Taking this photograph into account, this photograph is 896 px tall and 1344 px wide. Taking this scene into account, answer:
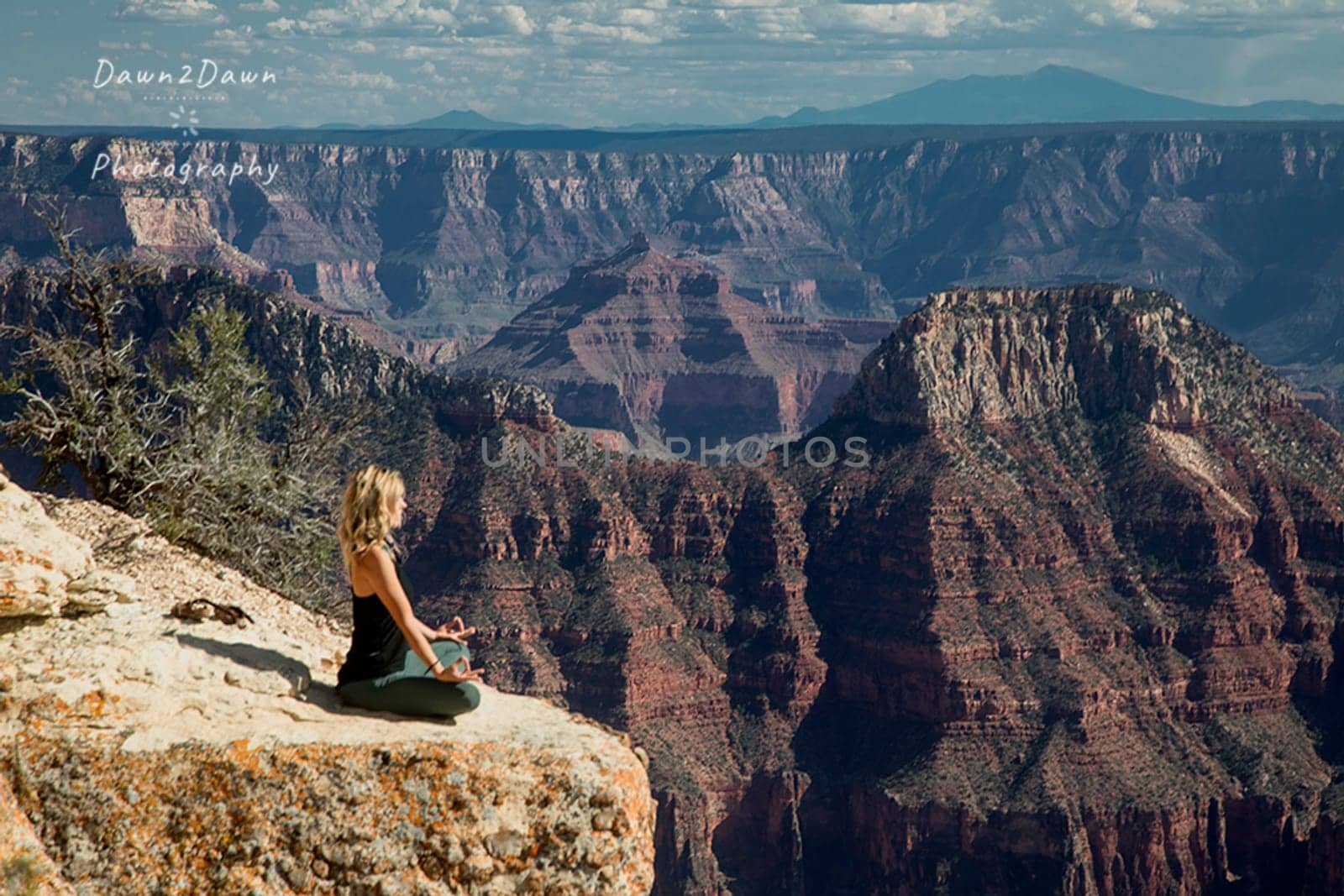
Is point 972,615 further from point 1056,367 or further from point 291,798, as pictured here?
point 291,798

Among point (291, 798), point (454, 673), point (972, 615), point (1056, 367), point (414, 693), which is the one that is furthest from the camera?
point (1056, 367)

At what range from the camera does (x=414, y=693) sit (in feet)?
63.0

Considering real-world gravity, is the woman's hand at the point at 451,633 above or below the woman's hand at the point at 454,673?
above

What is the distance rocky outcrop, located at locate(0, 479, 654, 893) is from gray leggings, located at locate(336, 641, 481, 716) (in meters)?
0.19

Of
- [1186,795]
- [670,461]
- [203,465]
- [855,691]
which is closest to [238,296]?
[670,461]

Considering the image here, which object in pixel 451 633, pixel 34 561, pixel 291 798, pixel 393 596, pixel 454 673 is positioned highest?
pixel 393 596

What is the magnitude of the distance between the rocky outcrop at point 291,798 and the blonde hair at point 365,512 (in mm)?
1808

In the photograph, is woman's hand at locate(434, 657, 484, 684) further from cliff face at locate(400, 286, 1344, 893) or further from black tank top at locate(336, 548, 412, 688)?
cliff face at locate(400, 286, 1344, 893)

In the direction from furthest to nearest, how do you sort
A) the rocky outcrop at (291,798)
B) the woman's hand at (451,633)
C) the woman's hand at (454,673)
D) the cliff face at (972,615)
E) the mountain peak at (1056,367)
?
the mountain peak at (1056,367)
the cliff face at (972,615)
the woman's hand at (451,633)
the woman's hand at (454,673)
the rocky outcrop at (291,798)

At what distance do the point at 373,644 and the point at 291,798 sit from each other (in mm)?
2017

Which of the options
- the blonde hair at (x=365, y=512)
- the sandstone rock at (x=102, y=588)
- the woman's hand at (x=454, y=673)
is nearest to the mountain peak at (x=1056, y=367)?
the sandstone rock at (x=102, y=588)

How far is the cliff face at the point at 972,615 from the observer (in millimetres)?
99562

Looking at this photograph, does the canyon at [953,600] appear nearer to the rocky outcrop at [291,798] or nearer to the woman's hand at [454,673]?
the woman's hand at [454,673]

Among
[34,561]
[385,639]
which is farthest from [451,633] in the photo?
[34,561]
